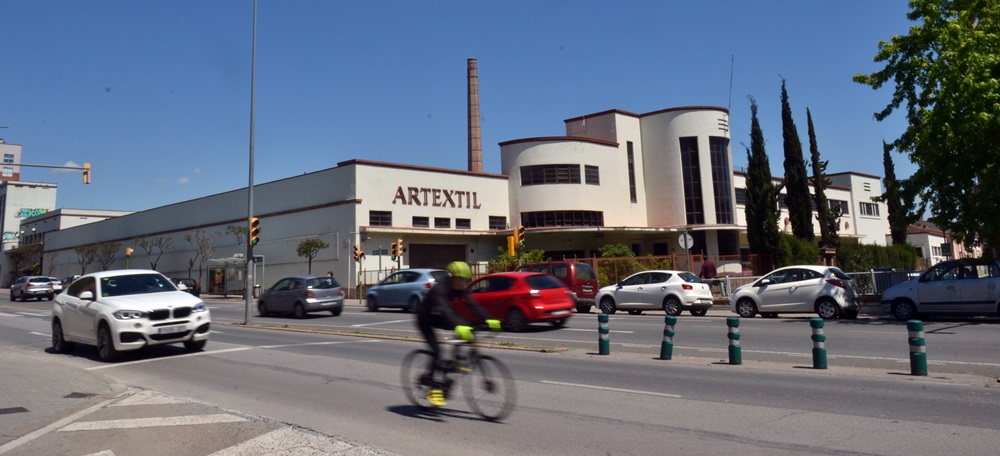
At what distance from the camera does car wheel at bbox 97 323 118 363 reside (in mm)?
12734

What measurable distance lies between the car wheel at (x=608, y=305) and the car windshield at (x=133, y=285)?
14317mm

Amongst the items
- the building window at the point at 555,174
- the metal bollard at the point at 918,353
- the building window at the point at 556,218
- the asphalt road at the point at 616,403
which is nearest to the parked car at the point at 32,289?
the building window at the point at 556,218

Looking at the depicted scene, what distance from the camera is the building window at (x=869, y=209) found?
67.2m

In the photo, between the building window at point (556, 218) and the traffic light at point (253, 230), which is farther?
the building window at point (556, 218)

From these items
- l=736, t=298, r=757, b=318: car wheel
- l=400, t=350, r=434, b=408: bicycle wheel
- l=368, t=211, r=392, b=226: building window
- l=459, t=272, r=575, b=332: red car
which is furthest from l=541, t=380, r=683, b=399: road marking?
l=368, t=211, r=392, b=226: building window

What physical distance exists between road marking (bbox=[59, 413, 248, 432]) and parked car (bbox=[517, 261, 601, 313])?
58.8ft

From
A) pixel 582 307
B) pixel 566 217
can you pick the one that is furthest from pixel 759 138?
pixel 582 307

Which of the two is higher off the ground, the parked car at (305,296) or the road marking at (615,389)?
the parked car at (305,296)

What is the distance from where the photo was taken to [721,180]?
49.8 meters

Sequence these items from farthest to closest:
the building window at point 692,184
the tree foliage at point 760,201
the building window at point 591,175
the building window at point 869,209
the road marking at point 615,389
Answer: the building window at point 869,209
the building window at point 692,184
the building window at point 591,175
the tree foliage at point 760,201
the road marking at point 615,389

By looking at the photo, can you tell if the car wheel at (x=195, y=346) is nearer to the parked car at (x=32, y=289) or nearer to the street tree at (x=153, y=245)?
the parked car at (x=32, y=289)

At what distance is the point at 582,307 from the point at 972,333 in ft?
41.4

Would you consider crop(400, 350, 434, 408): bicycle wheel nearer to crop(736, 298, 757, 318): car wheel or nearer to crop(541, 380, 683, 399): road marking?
crop(541, 380, 683, 399): road marking

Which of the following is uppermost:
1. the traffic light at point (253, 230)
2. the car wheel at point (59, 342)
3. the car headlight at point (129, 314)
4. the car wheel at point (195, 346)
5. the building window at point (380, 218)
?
the building window at point (380, 218)
